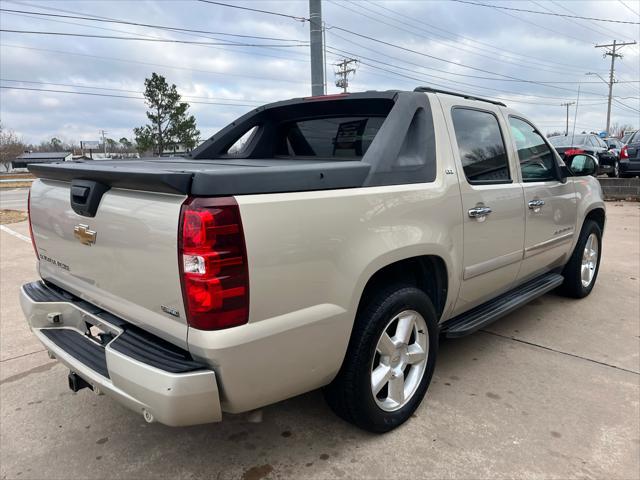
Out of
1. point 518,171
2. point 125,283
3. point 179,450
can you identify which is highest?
point 518,171

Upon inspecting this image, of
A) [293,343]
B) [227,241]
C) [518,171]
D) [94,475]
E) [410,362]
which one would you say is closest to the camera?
[227,241]

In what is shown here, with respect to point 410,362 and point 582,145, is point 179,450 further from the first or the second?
point 582,145

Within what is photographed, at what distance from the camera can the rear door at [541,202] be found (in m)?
3.61

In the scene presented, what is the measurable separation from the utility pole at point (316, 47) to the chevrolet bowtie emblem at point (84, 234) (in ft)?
29.8

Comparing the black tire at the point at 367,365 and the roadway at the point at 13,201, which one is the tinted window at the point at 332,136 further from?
the roadway at the point at 13,201

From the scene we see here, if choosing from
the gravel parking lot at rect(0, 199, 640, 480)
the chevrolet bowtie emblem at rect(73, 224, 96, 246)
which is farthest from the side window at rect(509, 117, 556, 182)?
the chevrolet bowtie emblem at rect(73, 224, 96, 246)

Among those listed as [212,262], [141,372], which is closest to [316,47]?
[212,262]

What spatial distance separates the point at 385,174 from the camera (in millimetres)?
2402

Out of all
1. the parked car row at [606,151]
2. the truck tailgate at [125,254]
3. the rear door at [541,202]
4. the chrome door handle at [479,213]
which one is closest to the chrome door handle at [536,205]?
the rear door at [541,202]

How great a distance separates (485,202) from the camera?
3.06 metres

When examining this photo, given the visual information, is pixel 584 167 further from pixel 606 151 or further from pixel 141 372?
pixel 606 151

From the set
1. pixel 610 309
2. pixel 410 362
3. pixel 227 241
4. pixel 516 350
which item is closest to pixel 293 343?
pixel 227 241

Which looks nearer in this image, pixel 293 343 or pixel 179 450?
pixel 293 343

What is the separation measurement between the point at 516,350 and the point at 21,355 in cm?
381
